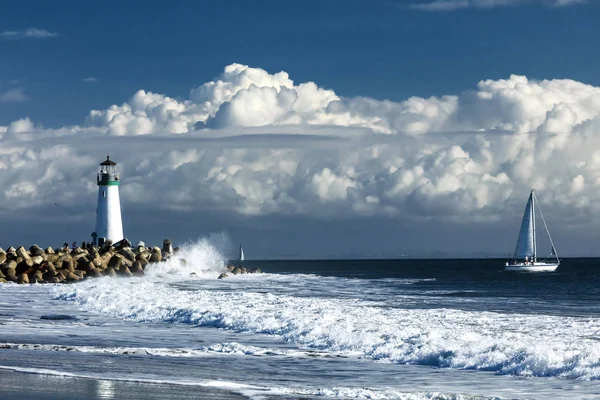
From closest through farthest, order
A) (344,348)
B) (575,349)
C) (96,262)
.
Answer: (575,349)
(344,348)
(96,262)

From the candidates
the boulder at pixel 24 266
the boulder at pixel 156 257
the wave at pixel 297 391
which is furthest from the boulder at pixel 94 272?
the wave at pixel 297 391

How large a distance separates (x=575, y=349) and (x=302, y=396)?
259 inches

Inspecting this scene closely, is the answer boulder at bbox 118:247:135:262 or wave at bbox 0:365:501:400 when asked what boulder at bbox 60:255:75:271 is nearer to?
boulder at bbox 118:247:135:262

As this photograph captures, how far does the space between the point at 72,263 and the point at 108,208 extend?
1023cm

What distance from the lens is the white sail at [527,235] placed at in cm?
9256

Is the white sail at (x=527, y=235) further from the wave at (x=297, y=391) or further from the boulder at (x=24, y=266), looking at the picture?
the wave at (x=297, y=391)

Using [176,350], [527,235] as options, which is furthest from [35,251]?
[527,235]

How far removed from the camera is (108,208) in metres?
66.1

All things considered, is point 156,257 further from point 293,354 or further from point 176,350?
point 293,354

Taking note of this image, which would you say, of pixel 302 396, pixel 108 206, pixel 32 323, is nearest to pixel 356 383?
pixel 302 396

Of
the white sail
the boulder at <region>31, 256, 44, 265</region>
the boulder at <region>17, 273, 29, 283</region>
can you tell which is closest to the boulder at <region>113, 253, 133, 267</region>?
the boulder at <region>31, 256, 44, 265</region>

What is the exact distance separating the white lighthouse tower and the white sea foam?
33.7 metres

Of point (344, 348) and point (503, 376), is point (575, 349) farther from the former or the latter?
point (344, 348)

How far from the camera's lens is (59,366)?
48.1 ft
